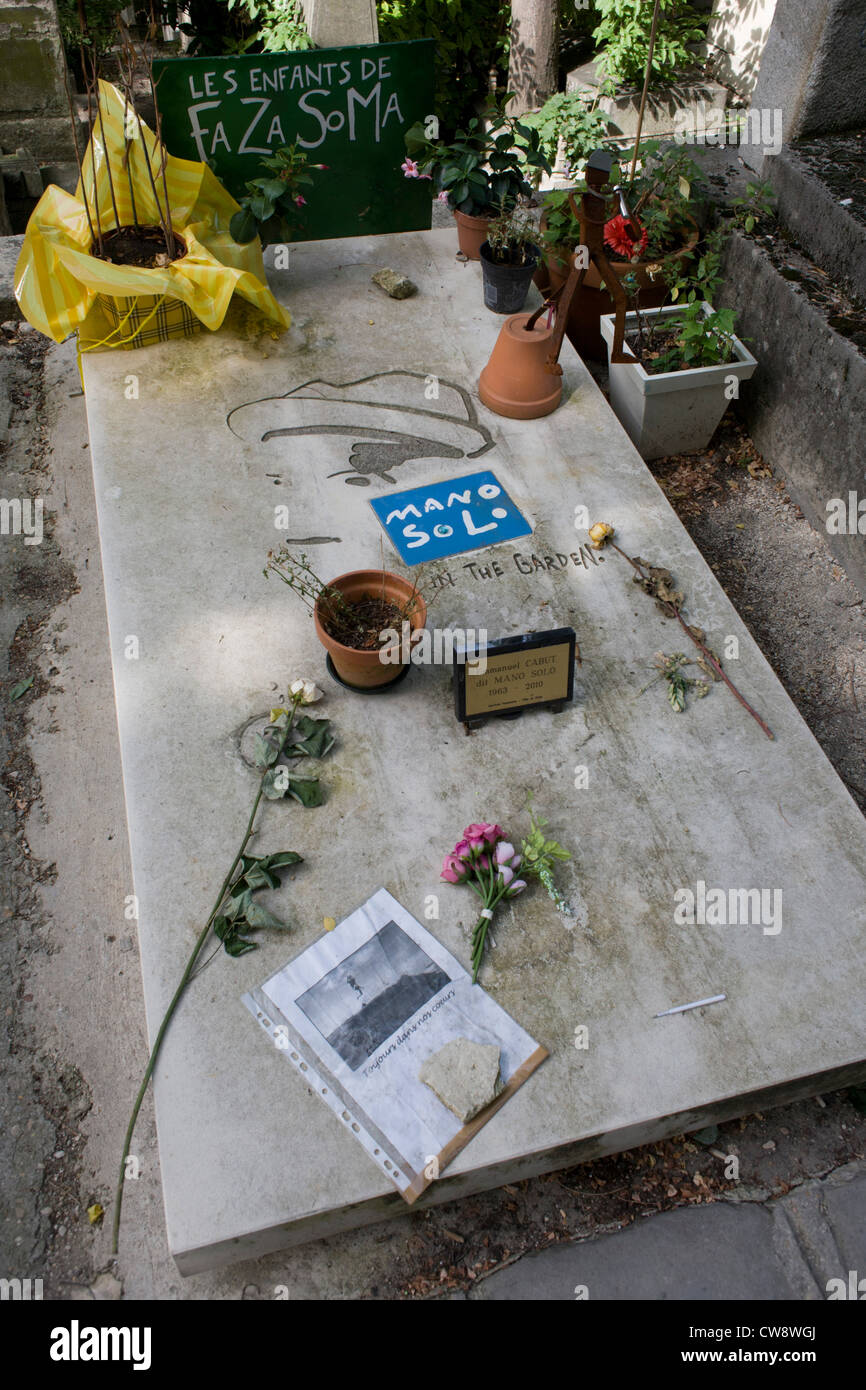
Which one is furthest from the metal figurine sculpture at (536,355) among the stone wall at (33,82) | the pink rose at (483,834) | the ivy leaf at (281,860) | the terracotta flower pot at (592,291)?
the stone wall at (33,82)

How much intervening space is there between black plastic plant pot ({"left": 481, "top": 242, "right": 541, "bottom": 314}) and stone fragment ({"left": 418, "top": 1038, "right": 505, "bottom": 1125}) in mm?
2985

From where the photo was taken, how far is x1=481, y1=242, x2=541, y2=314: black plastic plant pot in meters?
3.72

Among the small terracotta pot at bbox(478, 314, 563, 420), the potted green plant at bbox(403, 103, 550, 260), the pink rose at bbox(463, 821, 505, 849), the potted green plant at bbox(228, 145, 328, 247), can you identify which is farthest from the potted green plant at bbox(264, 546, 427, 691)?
the potted green plant at bbox(403, 103, 550, 260)

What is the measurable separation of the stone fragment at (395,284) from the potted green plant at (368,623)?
1.94 metres

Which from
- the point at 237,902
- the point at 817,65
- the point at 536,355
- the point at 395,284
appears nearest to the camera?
the point at 237,902

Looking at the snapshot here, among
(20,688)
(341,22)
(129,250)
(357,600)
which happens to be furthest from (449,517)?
(341,22)

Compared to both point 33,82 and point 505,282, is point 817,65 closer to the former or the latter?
point 505,282

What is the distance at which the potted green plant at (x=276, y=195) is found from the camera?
11.9 ft

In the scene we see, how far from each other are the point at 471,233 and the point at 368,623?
2.32m

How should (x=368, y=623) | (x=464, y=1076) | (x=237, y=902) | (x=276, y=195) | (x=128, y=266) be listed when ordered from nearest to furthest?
(x=464, y=1076), (x=237, y=902), (x=368, y=623), (x=128, y=266), (x=276, y=195)

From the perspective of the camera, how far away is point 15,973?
8.52ft

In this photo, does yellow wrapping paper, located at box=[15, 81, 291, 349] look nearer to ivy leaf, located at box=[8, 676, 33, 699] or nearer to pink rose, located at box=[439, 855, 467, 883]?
ivy leaf, located at box=[8, 676, 33, 699]

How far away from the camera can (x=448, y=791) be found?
2.51 meters
